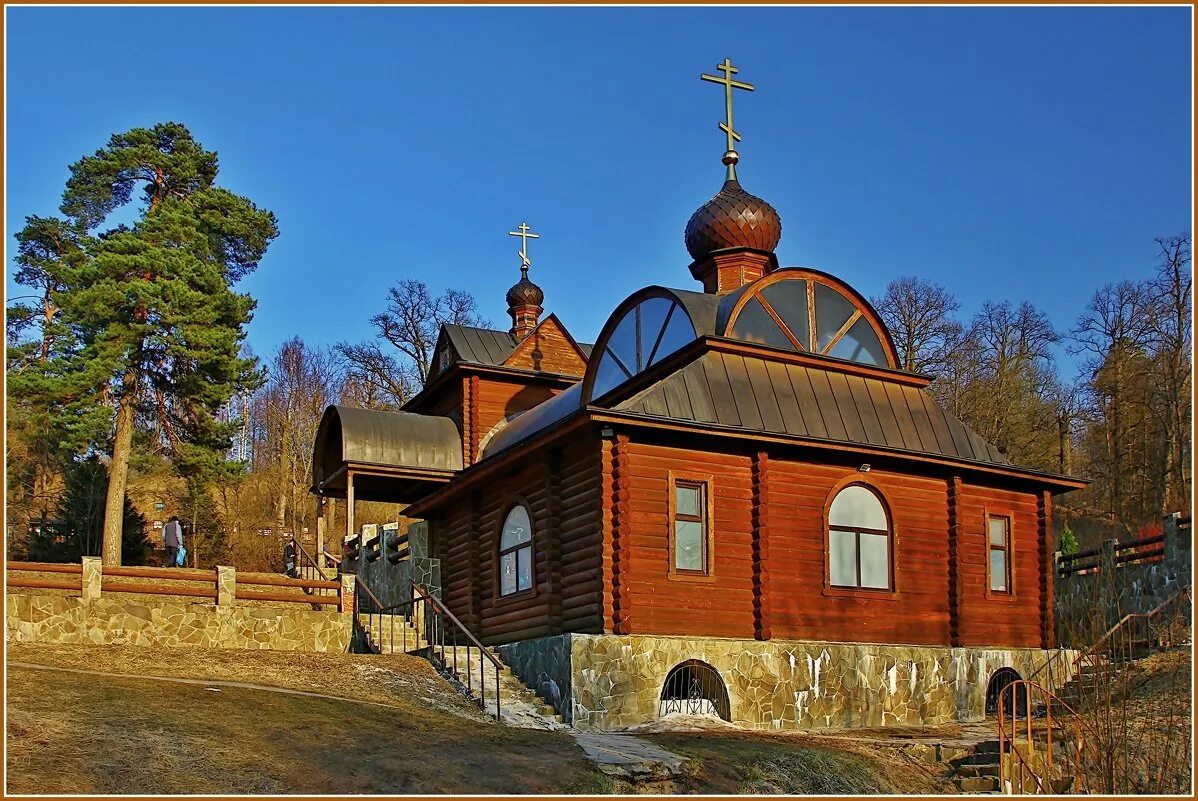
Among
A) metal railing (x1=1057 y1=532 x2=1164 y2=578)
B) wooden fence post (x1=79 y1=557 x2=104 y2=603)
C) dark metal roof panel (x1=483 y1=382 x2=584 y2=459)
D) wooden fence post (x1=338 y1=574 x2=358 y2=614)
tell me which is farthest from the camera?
metal railing (x1=1057 y1=532 x2=1164 y2=578)

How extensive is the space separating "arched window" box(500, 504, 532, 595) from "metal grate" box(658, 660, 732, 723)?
2921 mm

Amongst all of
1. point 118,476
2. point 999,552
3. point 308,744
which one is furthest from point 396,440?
point 308,744

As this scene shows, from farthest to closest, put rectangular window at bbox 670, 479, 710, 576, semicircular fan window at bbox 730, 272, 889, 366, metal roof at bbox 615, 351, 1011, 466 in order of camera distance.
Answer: semicircular fan window at bbox 730, 272, 889, 366 < metal roof at bbox 615, 351, 1011, 466 < rectangular window at bbox 670, 479, 710, 576

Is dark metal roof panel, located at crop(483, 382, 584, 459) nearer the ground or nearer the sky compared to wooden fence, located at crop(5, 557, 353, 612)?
nearer the sky

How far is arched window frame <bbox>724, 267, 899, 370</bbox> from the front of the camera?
19891 millimetres

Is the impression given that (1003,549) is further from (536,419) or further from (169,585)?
(169,585)

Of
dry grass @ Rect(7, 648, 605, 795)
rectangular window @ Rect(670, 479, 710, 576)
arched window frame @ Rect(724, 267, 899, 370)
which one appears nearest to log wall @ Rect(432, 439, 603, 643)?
rectangular window @ Rect(670, 479, 710, 576)

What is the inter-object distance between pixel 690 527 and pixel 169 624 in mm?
8337

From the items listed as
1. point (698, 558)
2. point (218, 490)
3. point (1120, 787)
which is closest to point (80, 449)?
point (218, 490)

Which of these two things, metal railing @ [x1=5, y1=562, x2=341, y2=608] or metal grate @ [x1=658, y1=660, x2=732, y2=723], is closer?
metal grate @ [x1=658, y1=660, x2=732, y2=723]

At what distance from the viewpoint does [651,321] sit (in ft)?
67.9

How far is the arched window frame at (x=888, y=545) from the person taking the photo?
61.3ft

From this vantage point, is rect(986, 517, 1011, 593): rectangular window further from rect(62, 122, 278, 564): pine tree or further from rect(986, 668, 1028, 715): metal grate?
rect(62, 122, 278, 564): pine tree

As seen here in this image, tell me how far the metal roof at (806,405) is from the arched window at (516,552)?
8.99 ft
